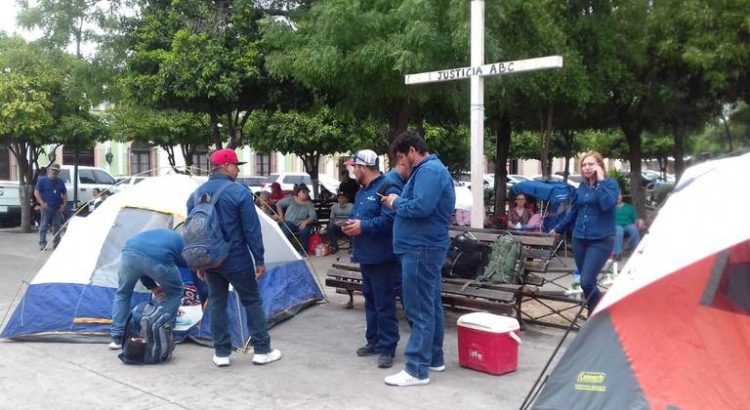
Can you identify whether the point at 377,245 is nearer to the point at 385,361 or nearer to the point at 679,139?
the point at 385,361

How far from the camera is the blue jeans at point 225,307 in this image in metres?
5.57

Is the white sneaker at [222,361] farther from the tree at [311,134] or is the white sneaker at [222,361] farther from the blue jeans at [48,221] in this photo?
the tree at [311,134]

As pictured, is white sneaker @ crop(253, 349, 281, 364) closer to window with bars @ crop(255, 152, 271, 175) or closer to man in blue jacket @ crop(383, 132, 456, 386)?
man in blue jacket @ crop(383, 132, 456, 386)

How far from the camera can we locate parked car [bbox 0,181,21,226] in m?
18.5

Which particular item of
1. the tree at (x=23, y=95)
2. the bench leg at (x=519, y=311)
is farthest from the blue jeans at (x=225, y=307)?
the tree at (x=23, y=95)

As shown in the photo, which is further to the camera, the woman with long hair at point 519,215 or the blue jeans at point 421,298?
the woman with long hair at point 519,215

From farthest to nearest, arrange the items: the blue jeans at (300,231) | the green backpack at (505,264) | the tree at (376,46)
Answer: the blue jeans at (300,231), the tree at (376,46), the green backpack at (505,264)

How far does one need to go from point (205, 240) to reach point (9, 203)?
15.6 metres

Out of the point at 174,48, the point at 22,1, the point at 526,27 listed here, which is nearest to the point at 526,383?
the point at 526,27

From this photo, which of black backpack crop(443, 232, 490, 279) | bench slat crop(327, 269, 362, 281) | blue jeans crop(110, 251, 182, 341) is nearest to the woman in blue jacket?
black backpack crop(443, 232, 490, 279)

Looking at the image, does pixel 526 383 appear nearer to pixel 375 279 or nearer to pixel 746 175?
pixel 375 279

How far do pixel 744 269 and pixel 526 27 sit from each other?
25.3ft

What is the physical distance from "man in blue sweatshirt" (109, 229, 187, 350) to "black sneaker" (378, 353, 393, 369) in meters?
1.75

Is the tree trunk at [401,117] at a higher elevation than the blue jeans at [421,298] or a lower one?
higher
